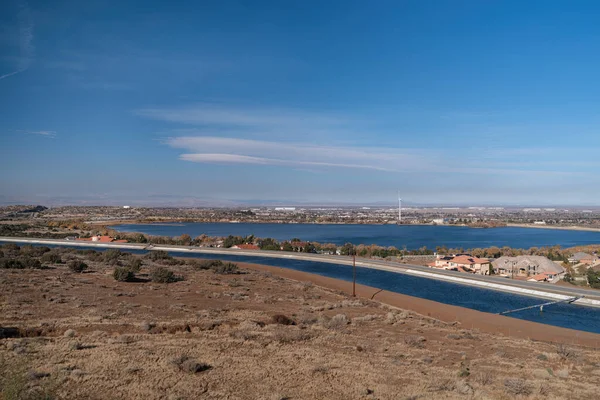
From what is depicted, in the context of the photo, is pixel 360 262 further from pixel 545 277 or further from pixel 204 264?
pixel 204 264

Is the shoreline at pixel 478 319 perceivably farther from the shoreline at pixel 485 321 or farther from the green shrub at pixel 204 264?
the green shrub at pixel 204 264

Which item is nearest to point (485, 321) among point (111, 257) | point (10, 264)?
point (111, 257)

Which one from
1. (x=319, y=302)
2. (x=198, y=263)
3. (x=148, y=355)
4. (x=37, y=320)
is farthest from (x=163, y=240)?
(x=148, y=355)

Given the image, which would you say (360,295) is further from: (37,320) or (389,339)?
(37,320)

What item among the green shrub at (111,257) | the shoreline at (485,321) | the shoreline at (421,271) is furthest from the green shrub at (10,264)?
the shoreline at (421,271)

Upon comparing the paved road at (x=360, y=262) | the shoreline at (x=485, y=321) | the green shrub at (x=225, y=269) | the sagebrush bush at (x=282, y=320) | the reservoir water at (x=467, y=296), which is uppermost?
the sagebrush bush at (x=282, y=320)

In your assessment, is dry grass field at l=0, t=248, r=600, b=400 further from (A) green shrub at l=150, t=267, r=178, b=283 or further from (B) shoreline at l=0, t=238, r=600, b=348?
(A) green shrub at l=150, t=267, r=178, b=283
